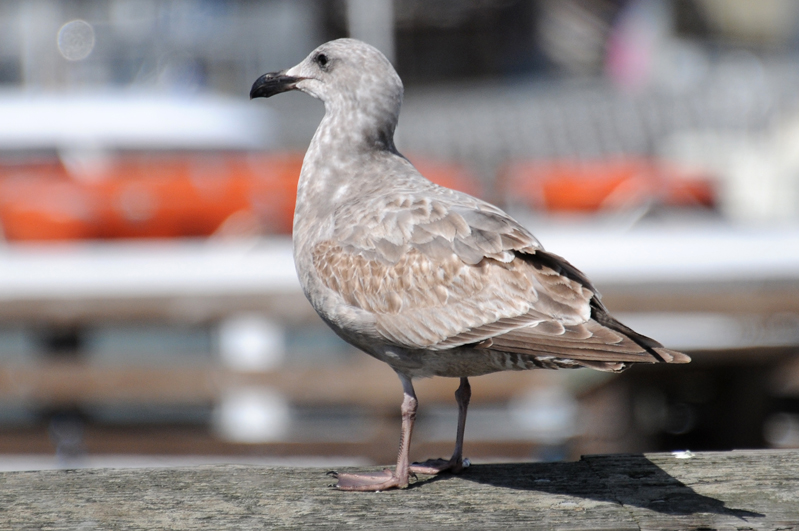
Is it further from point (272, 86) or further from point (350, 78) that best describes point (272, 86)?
point (350, 78)

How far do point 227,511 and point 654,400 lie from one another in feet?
24.8

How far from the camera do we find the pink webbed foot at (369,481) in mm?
3244

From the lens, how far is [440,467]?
3.67 metres

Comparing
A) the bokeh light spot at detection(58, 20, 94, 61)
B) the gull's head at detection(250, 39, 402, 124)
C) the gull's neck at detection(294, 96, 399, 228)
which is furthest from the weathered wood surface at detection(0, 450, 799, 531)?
the bokeh light spot at detection(58, 20, 94, 61)

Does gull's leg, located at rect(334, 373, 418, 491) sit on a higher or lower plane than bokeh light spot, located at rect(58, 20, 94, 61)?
lower

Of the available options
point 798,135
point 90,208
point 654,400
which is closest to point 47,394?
point 90,208

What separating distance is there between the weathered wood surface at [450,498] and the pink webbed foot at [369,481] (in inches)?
1.8

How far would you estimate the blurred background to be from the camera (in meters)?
9.54

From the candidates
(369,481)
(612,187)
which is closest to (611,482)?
(369,481)

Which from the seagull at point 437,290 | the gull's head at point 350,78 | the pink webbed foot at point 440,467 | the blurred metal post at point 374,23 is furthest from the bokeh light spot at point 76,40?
the pink webbed foot at point 440,467

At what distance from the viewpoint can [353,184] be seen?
13.2 ft

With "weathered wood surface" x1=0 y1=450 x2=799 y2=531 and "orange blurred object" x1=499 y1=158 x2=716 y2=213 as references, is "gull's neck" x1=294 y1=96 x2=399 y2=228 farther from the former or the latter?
"orange blurred object" x1=499 y1=158 x2=716 y2=213

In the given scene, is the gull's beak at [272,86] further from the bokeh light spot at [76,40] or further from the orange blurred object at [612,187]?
the bokeh light spot at [76,40]

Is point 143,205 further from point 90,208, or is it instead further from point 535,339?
point 535,339
